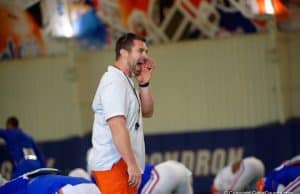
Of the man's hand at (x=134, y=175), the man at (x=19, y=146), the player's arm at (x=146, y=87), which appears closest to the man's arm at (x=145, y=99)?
the player's arm at (x=146, y=87)

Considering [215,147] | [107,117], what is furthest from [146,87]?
[215,147]

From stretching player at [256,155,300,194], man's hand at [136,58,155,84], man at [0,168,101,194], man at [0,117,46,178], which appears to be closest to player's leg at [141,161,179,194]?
stretching player at [256,155,300,194]

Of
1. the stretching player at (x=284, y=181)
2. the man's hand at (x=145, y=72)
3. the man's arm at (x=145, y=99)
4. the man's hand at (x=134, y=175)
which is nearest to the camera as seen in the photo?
the man's hand at (x=134, y=175)

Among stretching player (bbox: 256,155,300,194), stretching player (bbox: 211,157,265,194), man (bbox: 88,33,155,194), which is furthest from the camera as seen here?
stretching player (bbox: 211,157,265,194)

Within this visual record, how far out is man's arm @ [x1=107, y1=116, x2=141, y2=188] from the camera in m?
4.60

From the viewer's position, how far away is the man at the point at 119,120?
4.71m

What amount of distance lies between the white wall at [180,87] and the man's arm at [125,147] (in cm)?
776

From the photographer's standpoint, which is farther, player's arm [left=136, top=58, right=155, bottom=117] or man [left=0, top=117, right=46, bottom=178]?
man [left=0, top=117, right=46, bottom=178]

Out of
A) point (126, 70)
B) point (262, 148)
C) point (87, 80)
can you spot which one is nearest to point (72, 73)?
point (87, 80)

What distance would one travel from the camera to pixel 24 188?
15.5ft

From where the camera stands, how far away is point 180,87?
1284 centimetres

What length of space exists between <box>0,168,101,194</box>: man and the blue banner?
7.72 metres

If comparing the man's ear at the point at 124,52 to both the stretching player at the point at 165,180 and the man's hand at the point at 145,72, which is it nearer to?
the man's hand at the point at 145,72

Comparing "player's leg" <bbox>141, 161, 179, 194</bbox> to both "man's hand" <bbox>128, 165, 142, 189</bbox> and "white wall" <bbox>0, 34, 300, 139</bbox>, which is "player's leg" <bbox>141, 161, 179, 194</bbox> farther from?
"white wall" <bbox>0, 34, 300, 139</bbox>
